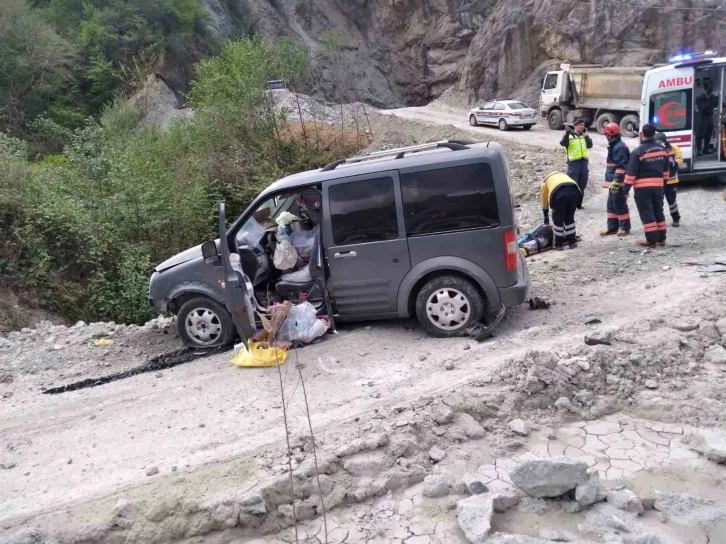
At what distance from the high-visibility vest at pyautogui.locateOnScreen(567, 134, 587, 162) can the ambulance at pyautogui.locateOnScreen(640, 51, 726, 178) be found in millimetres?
2673

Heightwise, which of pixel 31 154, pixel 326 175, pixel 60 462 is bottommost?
pixel 60 462

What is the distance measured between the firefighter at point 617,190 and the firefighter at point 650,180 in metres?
0.69

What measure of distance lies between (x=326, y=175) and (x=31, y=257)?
725cm

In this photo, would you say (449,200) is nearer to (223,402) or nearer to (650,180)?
(223,402)

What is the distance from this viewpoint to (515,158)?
53.7ft

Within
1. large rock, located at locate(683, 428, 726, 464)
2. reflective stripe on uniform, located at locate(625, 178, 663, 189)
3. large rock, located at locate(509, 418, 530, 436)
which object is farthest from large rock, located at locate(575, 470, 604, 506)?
reflective stripe on uniform, located at locate(625, 178, 663, 189)

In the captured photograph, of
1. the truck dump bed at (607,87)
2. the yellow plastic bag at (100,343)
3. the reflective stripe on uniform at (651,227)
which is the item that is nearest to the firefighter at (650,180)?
the reflective stripe on uniform at (651,227)

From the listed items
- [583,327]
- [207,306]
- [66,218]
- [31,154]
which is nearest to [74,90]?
[31,154]

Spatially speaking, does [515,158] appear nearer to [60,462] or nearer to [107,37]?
[60,462]

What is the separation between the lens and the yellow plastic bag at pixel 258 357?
6.03m

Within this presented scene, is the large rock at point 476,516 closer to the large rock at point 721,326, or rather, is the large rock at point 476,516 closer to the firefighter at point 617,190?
the large rock at point 721,326

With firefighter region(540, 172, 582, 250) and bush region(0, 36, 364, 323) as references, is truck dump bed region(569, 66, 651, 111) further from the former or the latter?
firefighter region(540, 172, 582, 250)

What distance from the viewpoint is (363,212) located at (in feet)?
21.0

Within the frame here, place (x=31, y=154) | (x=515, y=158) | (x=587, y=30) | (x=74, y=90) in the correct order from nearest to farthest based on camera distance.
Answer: (x=515, y=158) → (x=31, y=154) → (x=587, y=30) → (x=74, y=90)
